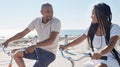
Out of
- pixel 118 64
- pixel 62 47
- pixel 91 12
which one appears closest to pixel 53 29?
pixel 62 47

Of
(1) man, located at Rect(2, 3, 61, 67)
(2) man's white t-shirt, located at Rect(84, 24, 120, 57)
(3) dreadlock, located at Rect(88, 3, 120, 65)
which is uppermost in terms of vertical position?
(3) dreadlock, located at Rect(88, 3, 120, 65)

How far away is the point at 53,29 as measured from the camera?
229 inches

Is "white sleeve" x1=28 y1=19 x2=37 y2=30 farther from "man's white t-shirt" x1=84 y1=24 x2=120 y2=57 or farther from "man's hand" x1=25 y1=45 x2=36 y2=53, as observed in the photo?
"man's white t-shirt" x1=84 y1=24 x2=120 y2=57

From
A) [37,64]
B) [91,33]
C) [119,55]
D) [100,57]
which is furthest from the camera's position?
[37,64]

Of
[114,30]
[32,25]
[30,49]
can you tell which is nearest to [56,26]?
[32,25]

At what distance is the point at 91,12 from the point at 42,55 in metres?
1.18

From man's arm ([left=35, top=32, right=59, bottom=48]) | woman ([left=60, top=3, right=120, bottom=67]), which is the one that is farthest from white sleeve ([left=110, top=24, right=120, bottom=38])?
man's arm ([left=35, top=32, right=59, bottom=48])

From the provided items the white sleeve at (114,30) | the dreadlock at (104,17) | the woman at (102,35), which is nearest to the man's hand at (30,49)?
the woman at (102,35)

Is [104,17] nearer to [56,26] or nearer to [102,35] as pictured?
[102,35]

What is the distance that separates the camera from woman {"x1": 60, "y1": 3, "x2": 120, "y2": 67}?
4670mm

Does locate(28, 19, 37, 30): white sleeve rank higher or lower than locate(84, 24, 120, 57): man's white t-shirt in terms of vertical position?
lower

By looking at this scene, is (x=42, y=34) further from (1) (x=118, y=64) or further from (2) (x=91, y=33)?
(1) (x=118, y=64)

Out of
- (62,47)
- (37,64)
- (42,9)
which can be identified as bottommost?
(37,64)

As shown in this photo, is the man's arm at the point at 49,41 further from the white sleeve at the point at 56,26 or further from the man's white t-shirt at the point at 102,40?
the man's white t-shirt at the point at 102,40
